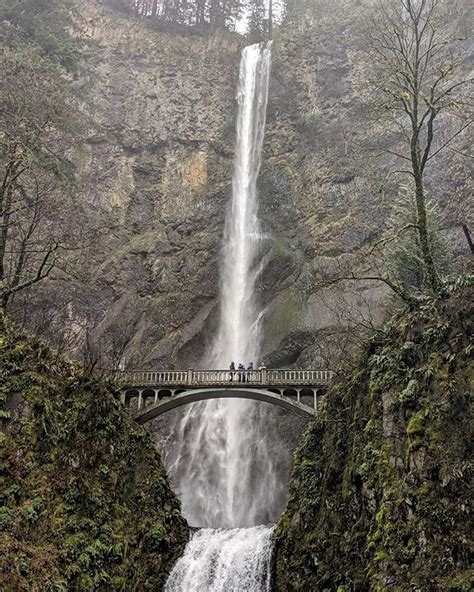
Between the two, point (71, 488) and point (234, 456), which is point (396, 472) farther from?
point (234, 456)

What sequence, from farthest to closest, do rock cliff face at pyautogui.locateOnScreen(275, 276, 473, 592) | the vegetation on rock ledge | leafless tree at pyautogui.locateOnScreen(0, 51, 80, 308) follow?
leafless tree at pyautogui.locateOnScreen(0, 51, 80, 308) → the vegetation on rock ledge → rock cliff face at pyautogui.locateOnScreen(275, 276, 473, 592)

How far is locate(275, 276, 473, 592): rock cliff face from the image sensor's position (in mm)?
9039

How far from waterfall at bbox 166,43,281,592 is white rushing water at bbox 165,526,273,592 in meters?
0.03

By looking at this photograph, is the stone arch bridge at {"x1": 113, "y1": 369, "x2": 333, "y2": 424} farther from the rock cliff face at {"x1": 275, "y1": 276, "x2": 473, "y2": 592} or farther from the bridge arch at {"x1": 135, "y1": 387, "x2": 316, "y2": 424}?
the rock cliff face at {"x1": 275, "y1": 276, "x2": 473, "y2": 592}

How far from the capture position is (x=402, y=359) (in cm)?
1199

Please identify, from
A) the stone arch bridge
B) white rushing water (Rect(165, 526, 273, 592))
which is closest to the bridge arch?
the stone arch bridge

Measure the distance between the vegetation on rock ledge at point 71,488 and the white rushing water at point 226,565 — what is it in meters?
0.51

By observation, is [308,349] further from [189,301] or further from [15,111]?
[15,111]

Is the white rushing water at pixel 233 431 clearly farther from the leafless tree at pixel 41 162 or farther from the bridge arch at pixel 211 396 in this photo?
the leafless tree at pixel 41 162

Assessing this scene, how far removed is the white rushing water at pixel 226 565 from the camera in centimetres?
1545

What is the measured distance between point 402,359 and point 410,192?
11472 mm

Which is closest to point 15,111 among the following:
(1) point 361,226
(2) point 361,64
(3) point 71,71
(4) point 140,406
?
(4) point 140,406

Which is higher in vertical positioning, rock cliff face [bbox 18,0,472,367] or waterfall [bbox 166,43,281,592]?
rock cliff face [bbox 18,0,472,367]

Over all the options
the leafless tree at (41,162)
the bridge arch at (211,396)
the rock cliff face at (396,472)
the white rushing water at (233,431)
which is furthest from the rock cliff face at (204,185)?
the rock cliff face at (396,472)
